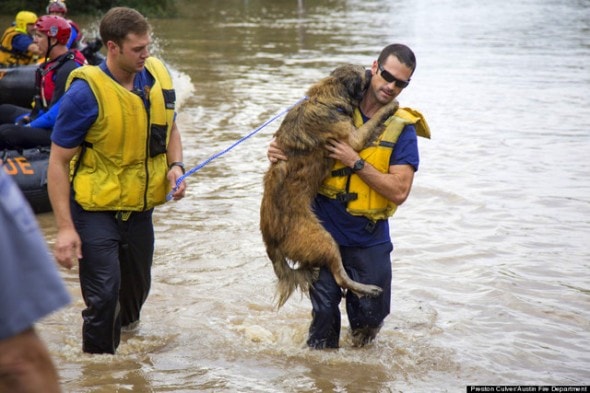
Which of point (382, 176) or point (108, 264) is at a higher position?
point (382, 176)

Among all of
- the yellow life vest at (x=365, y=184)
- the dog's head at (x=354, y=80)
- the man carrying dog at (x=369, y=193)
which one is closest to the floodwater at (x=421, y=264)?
the man carrying dog at (x=369, y=193)

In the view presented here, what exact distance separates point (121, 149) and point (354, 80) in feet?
4.57

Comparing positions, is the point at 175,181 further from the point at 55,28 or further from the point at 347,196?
the point at 55,28

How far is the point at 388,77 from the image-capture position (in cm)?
508

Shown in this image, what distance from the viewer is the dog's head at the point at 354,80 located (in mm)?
5266

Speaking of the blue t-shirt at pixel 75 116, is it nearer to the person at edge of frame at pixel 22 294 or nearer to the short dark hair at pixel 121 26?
the short dark hair at pixel 121 26

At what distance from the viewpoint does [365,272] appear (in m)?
5.27

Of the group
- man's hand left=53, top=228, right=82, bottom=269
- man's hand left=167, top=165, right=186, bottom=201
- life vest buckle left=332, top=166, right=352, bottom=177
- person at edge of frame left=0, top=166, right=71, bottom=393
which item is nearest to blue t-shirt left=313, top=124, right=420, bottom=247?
life vest buckle left=332, top=166, right=352, bottom=177

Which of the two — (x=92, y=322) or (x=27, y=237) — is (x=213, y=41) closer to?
(x=92, y=322)

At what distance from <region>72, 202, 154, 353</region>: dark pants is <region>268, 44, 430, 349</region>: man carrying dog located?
0.94 metres

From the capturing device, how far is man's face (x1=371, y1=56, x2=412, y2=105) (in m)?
5.05

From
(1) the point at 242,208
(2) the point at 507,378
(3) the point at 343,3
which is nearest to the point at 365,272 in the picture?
(2) the point at 507,378

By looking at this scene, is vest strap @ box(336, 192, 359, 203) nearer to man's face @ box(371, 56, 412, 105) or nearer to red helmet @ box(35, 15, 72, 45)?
man's face @ box(371, 56, 412, 105)

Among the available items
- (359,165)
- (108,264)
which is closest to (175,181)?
(108,264)
